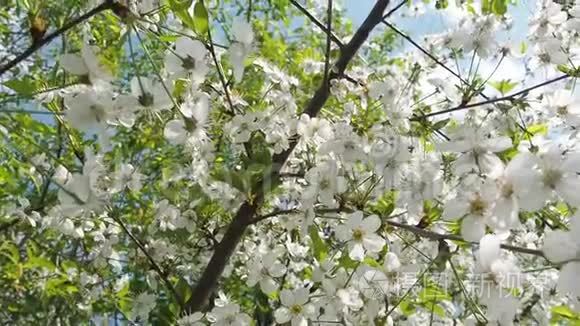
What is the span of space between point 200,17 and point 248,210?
2.14 ft

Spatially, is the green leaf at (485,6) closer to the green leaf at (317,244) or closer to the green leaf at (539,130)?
the green leaf at (539,130)

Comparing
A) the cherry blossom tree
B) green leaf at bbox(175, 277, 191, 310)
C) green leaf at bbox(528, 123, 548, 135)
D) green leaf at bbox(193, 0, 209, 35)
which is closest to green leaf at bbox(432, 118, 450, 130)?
the cherry blossom tree

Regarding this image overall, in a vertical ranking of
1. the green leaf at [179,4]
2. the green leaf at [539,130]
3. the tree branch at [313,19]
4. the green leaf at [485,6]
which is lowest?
the green leaf at [179,4]

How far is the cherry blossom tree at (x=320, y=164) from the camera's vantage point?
44.1 inches

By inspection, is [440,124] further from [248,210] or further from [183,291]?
[183,291]

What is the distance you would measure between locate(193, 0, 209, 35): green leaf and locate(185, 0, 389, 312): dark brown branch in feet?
1.76

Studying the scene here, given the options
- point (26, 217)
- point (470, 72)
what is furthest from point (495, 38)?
point (26, 217)

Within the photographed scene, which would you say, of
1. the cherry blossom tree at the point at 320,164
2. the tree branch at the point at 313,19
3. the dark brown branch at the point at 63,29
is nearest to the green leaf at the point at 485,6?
the cherry blossom tree at the point at 320,164

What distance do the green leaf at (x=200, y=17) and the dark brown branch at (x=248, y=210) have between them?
1.76 feet

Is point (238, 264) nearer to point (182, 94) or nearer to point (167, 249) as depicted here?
point (167, 249)

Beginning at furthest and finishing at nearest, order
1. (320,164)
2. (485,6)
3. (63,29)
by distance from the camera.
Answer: (485,6) < (320,164) < (63,29)

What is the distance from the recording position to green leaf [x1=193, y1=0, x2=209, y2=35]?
1.23m

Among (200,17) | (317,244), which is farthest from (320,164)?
(200,17)

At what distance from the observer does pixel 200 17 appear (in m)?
1.25
